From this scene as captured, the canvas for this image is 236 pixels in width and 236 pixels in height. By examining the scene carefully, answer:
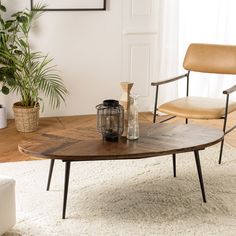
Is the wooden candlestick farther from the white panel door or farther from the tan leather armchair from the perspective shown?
the white panel door

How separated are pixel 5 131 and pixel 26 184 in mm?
1344

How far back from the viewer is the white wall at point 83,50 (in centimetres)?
506

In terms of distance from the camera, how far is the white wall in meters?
5.06

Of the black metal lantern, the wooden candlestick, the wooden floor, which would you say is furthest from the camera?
the wooden floor

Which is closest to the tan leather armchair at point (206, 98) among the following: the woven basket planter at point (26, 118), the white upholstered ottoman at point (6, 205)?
the woven basket planter at point (26, 118)

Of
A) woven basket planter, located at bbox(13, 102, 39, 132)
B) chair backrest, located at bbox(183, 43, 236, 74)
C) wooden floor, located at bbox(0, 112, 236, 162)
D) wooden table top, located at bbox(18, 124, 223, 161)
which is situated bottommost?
wooden floor, located at bbox(0, 112, 236, 162)

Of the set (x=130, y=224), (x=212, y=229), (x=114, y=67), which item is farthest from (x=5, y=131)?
(x=212, y=229)

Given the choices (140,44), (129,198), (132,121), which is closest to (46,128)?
(140,44)

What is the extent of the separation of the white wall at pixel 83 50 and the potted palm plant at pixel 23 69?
0.40ft

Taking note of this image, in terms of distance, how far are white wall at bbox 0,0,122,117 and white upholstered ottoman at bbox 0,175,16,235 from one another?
7.69ft

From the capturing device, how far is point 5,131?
4828 mm

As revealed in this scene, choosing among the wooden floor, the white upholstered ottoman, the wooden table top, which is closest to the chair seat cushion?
the wooden table top

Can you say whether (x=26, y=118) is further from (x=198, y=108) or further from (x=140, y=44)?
(x=198, y=108)

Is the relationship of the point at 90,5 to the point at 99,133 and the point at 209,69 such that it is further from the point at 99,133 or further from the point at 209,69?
the point at 99,133
